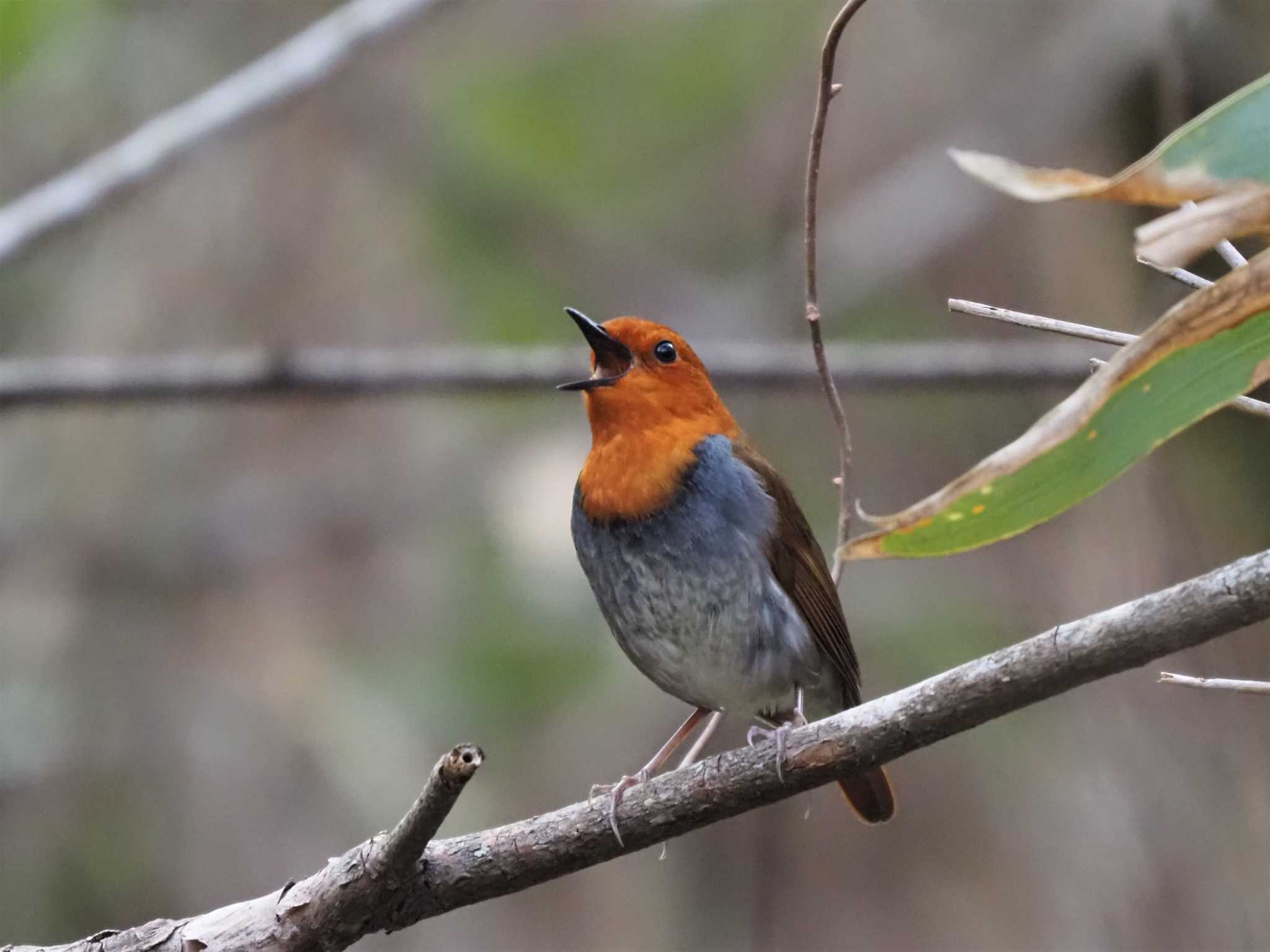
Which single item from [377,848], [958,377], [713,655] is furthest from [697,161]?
[377,848]

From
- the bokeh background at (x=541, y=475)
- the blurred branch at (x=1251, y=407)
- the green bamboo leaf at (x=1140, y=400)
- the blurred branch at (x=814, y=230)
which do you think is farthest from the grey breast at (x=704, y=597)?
the green bamboo leaf at (x=1140, y=400)

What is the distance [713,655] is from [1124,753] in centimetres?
243

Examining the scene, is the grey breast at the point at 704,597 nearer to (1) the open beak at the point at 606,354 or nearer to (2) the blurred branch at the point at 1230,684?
(1) the open beak at the point at 606,354

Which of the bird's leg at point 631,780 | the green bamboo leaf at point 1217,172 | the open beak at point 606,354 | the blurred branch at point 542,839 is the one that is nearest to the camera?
the green bamboo leaf at point 1217,172

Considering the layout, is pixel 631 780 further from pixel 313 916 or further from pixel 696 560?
pixel 313 916

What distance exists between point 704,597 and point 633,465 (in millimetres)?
404

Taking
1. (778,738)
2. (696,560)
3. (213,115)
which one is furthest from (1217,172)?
(213,115)

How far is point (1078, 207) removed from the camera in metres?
5.96

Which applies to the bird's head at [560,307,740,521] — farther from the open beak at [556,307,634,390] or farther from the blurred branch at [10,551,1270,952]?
the blurred branch at [10,551,1270,952]

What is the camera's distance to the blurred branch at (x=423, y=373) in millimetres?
4766

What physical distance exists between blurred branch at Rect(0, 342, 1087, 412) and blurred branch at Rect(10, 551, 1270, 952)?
2.43m

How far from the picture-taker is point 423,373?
4.97m

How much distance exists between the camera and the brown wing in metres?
3.84

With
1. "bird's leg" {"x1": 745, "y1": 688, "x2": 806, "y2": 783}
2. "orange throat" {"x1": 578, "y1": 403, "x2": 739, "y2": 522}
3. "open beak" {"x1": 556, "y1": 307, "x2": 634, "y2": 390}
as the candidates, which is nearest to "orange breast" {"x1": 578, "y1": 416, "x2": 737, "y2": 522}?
"orange throat" {"x1": 578, "y1": 403, "x2": 739, "y2": 522}
